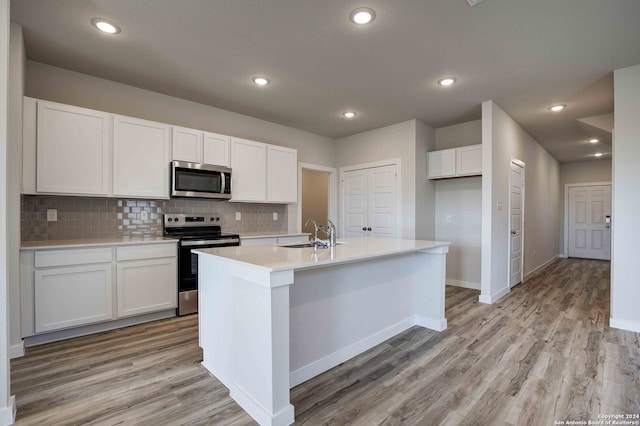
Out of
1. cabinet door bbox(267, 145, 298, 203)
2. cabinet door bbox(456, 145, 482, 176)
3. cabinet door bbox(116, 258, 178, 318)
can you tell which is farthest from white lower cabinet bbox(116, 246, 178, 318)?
cabinet door bbox(456, 145, 482, 176)

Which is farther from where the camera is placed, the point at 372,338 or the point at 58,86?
the point at 58,86

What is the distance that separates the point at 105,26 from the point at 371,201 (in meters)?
4.04

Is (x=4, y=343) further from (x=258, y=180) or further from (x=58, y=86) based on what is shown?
(x=258, y=180)

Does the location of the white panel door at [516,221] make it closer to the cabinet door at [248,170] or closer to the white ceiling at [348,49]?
the white ceiling at [348,49]

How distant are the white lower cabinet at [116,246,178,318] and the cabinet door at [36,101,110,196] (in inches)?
28.9

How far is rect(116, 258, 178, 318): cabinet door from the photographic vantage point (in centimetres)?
300

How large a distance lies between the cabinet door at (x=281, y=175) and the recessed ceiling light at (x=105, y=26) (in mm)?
2258

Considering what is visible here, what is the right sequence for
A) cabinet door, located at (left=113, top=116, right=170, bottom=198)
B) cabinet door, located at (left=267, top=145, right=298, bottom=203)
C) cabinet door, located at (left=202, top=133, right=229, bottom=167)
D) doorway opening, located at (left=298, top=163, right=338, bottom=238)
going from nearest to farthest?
cabinet door, located at (left=113, top=116, right=170, bottom=198), cabinet door, located at (left=202, top=133, right=229, bottom=167), cabinet door, located at (left=267, top=145, right=298, bottom=203), doorway opening, located at (left=298, top=163, right=338, bottom=238)

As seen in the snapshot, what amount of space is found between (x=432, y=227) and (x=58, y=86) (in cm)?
512

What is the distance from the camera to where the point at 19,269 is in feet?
8.07

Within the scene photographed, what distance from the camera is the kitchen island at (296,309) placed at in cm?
167

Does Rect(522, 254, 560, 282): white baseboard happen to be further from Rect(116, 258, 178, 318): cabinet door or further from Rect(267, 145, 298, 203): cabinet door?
Rect(116, 258, 178, 318): cabinet door

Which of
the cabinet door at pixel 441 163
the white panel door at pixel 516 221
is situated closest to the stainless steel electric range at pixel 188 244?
the cabinet door at pixel 441 163

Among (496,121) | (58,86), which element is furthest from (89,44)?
(496,121)
